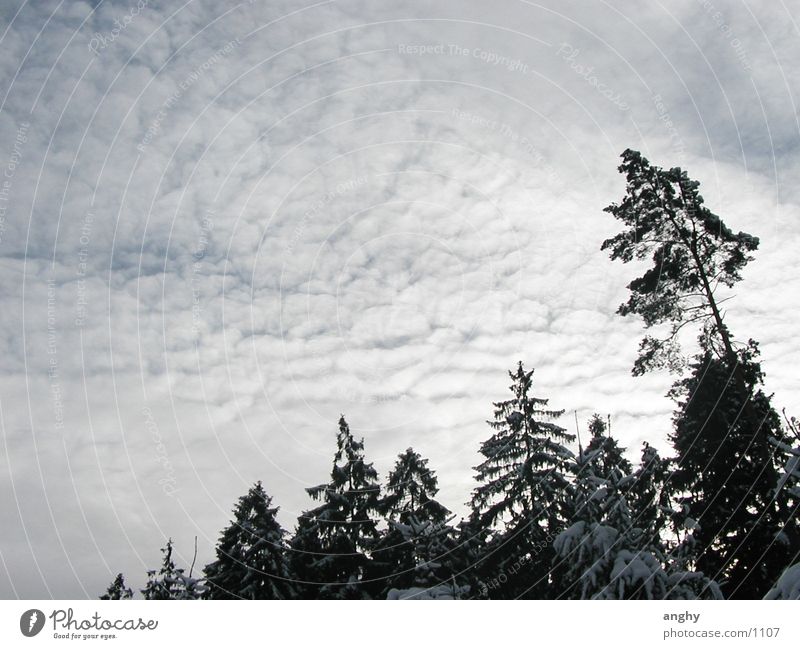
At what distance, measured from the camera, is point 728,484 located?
21.8 meters

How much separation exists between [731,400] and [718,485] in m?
3.76

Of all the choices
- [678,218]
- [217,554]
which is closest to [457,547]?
[217,554]

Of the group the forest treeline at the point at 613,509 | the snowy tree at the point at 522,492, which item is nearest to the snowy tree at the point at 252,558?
the forest treeline at the point at 613,509

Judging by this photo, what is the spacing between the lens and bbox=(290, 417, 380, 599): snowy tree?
26.5 metres

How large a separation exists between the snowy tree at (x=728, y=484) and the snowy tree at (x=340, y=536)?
15.6 m

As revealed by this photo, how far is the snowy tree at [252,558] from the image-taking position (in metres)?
27.8

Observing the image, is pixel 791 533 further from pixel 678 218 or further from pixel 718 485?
pixel 678 218

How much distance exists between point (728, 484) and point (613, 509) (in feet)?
40.7

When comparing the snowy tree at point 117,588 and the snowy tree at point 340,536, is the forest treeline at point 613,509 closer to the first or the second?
the snowy tree at point 340,536

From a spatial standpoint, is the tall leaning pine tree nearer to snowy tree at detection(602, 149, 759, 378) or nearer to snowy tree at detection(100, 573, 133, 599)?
snowy tree at detection(602, 149, 759, 378)
